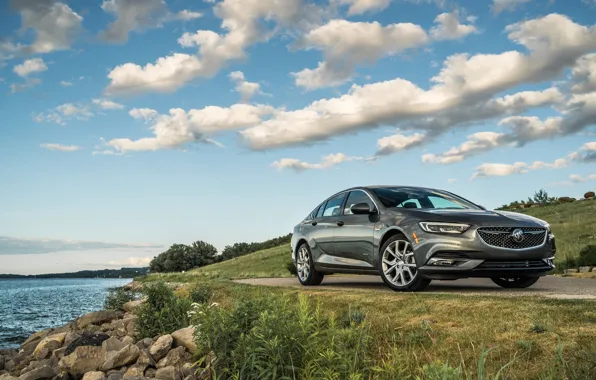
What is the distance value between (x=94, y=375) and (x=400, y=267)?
474cm

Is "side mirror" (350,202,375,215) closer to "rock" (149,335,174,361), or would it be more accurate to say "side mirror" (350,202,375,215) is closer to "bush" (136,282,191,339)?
"bush" (136,282,191,339)

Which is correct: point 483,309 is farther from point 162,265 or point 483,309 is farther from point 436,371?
point 162,265

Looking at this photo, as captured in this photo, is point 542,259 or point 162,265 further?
point 162,265

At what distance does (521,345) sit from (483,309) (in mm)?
1512

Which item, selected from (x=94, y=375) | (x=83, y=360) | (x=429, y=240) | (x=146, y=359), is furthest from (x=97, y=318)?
(x=429, y=240)

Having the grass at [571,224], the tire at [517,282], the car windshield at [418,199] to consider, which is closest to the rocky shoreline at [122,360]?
the car windshield at [418,199]

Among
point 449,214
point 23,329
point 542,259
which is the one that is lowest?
point 23,329

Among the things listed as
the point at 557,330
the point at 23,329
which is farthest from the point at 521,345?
the point at 23,329

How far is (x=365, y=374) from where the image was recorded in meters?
5.79

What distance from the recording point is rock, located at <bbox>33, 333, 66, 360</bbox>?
1134cm

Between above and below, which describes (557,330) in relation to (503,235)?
below

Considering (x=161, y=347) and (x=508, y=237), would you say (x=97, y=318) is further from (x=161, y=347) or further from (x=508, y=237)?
(x=508, y=237)

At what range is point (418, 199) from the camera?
10.2 meters

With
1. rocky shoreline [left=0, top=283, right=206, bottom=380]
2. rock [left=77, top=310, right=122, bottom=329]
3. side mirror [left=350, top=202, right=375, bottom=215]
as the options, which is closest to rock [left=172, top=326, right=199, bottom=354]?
rocky shoreline [left=0, top=283, right=206, bottom=380]
